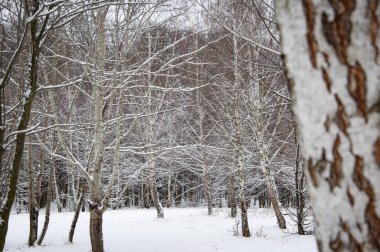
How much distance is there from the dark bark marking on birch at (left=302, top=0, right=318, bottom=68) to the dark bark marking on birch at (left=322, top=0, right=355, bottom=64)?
3 cm

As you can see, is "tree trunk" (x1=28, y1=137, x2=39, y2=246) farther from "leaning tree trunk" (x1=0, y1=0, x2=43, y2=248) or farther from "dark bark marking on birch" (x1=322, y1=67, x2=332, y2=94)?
"dark bark marking on birch" (x1=322, y1=67, x2=332, y2=94)

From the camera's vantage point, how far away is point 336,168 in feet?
3.02

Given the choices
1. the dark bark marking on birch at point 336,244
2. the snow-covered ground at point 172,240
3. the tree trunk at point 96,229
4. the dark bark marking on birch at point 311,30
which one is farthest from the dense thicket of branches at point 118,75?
the dark bark marking on birch at point 336,244

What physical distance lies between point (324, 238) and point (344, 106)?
1.16 ft

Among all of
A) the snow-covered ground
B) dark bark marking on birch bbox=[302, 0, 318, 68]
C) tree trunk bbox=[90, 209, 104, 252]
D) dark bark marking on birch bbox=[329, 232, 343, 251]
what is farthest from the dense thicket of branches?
dark bark marking on birch bbox=[329, 232, 343, 251]

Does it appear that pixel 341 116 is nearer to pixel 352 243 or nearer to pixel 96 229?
pixel 352 243

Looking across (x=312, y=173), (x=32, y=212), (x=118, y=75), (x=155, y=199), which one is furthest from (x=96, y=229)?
(x=155, y=199)

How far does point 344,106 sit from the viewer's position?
0.89 metres

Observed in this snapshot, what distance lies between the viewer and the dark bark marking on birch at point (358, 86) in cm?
88

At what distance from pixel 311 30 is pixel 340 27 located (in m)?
0.07

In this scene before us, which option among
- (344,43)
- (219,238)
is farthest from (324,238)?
(219,238)

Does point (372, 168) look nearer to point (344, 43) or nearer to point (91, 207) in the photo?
point (344, 43)

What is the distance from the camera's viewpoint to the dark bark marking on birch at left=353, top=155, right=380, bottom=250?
868mm

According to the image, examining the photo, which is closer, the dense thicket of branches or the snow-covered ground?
the dense thicket of branches
